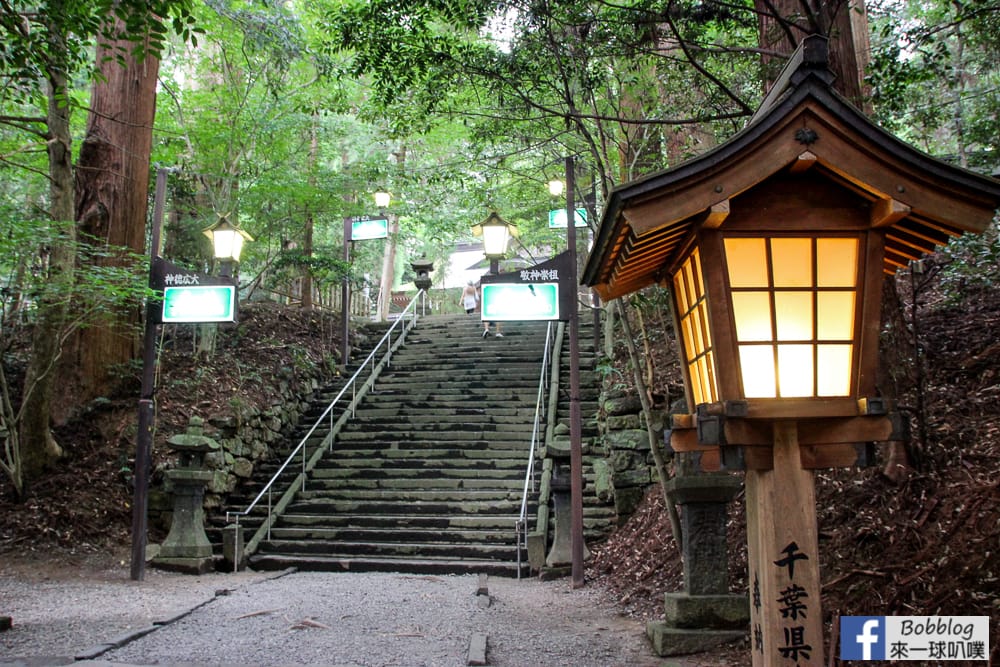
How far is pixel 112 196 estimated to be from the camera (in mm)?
11805

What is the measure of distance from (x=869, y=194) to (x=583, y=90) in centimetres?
551

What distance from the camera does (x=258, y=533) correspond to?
421 inches

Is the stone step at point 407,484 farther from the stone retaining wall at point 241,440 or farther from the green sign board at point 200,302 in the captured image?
the green sign board at point 200,302

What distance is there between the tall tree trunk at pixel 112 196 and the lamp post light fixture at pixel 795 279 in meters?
10.4

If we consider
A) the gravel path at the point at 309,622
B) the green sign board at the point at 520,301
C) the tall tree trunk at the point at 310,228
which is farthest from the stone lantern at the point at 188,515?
the tall tree trunk at the point at 310,228

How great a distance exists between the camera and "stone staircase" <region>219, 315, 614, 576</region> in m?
10.3

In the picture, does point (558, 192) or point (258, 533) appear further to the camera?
point (558, 192)

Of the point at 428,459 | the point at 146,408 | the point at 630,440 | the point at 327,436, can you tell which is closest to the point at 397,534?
the point at 428,459

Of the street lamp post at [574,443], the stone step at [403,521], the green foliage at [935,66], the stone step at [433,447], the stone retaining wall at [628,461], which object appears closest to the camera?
the green foliage at [935,66]

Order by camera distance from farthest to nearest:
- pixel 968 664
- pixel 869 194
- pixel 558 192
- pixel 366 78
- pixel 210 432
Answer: pixel 366 78, pixel 558 192, pixel 210 432, pixel 968 664, pixel 869 194

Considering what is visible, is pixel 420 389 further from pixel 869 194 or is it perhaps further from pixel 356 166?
pixel 869 194

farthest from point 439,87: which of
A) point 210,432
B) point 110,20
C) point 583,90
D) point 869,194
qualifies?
point 210,432

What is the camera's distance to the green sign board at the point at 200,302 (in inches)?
360

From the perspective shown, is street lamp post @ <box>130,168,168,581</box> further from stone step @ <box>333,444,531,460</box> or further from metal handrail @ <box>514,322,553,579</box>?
metal handrail @ <box>514,322,553,579</box>
